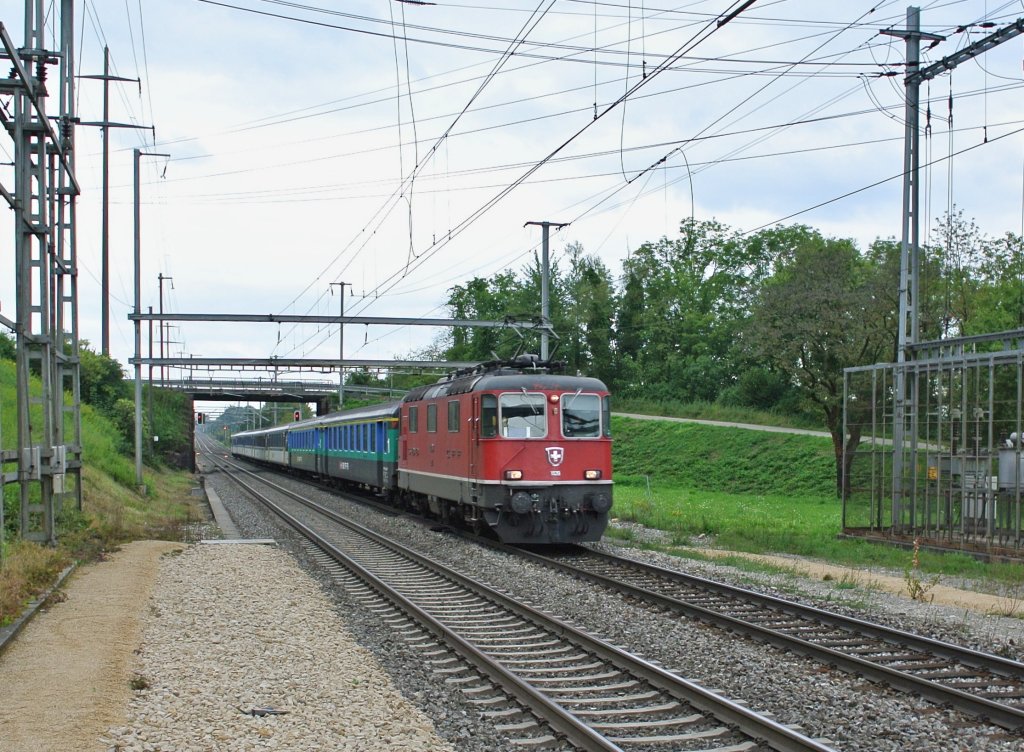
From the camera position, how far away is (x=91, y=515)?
19.0m

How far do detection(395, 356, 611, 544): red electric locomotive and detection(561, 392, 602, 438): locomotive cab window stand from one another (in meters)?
0.02

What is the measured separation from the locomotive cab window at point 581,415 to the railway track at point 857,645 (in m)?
4.06

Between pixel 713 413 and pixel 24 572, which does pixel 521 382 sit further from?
pixel 713 413

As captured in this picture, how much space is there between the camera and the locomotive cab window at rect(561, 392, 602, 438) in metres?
17.8

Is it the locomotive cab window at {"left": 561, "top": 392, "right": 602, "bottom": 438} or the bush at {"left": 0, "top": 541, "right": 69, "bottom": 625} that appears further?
the locomotive cab window at {"left": 561, "top": 392, "right": 602, "bottom": 438}

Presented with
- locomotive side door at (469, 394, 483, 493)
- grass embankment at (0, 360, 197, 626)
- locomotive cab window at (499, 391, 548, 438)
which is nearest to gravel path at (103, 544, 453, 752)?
grass embankment at (0, 360, 197, 626)

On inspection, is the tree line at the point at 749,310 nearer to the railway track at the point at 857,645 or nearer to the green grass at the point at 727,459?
the green grass at the point at 727,459

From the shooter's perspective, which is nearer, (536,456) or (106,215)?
(536,456)

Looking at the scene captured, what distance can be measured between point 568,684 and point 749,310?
34.6 meters

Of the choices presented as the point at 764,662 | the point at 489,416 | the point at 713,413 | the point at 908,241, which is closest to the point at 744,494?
the point at 713,413

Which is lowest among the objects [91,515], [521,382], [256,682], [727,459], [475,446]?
[727,459]

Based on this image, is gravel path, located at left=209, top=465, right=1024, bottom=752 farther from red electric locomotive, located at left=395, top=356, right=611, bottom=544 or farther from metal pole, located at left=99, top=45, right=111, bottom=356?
metal pole, located at left=99, top=45, right=111, bottom=356

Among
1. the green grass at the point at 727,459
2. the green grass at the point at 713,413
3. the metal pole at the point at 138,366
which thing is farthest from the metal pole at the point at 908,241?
the green grass at the point at 713,413

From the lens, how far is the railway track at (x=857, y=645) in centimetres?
786
